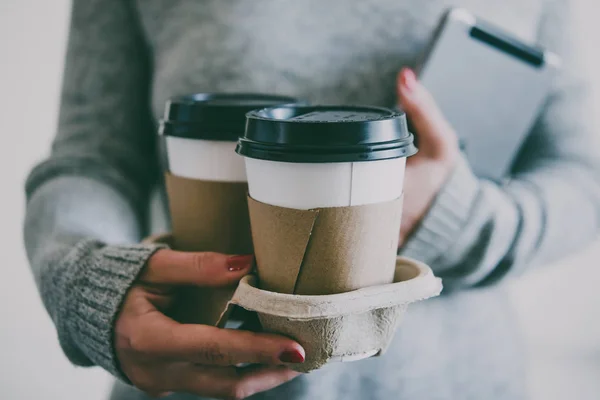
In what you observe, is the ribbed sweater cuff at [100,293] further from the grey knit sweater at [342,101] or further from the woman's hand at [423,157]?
the woman's hand at [423,157]

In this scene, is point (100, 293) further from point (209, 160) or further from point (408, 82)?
point (408, 82)

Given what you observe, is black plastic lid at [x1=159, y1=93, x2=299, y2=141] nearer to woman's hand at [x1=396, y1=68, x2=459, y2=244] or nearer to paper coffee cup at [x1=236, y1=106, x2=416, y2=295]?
paper coffee cup at [x1=236, y1=106, x2=416, y2=295]

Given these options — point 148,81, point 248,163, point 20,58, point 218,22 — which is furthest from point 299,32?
point 20,58

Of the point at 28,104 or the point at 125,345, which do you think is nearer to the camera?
the point at 125,345

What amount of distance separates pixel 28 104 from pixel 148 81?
2.73 ft

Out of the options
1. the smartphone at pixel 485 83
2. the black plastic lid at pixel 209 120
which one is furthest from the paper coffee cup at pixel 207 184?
the smartphone at pixel 485 83

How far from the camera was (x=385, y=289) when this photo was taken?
0.34 meters

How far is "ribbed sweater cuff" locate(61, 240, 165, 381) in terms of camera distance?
0.41 metres

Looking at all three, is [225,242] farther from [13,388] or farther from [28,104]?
[13,388]

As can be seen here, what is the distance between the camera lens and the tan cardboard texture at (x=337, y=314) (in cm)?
32

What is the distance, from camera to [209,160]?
0.39 meters

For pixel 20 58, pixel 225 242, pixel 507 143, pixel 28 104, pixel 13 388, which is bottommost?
pixel 13 388

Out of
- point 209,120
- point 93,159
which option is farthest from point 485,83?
point 93,159

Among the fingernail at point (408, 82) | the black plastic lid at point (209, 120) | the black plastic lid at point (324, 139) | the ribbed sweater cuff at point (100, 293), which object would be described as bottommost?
the ribbed sweater cuff at point (100, 293)
